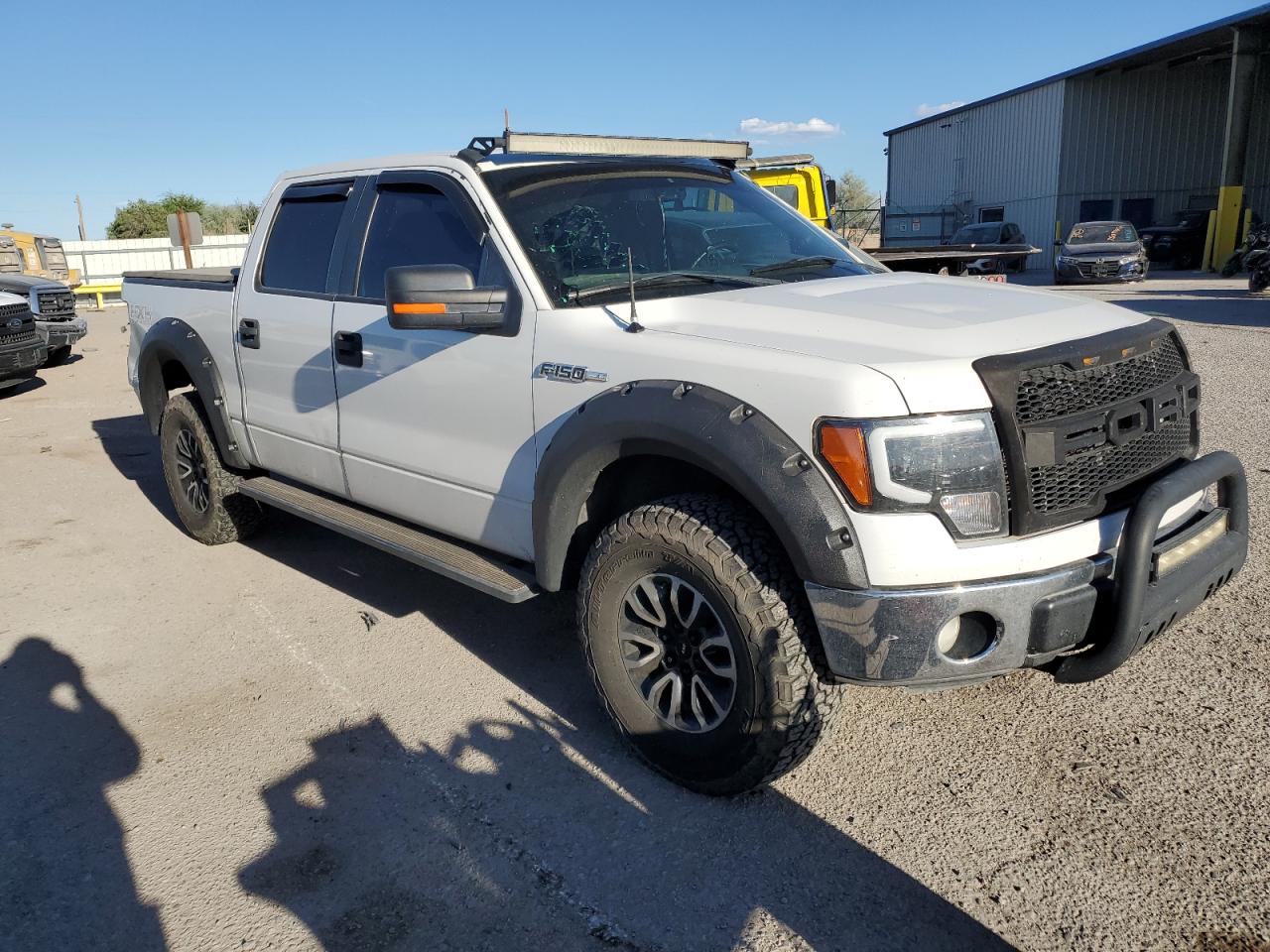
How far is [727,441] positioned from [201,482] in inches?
160

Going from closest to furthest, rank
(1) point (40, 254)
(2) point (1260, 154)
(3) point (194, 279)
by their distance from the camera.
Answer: (3) point (194, 279), (1) point (40, 254), (2) point (1260, 154)

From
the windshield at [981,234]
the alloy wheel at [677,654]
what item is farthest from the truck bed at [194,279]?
the windshield at [981,234]

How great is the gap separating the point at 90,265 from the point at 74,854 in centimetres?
3898

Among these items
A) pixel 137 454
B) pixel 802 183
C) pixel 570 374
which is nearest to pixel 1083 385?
pixel 570 374

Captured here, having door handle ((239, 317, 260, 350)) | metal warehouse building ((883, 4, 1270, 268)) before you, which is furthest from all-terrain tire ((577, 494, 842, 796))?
metal warehouse building ((883, 4, 1270, 268))

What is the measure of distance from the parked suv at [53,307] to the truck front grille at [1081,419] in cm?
1442

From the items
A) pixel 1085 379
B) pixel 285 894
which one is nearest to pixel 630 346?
pixel 1085 379

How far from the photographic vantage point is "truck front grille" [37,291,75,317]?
556 inches

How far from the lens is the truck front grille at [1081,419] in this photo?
261 centimetres

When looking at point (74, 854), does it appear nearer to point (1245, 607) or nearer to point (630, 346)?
point (630, 346)

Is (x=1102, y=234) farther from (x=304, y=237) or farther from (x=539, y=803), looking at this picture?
(x=539, y=803)

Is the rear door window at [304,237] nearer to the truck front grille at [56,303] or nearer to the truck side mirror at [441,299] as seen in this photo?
the truck side mirror at [441,299]

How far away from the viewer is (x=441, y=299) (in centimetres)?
328

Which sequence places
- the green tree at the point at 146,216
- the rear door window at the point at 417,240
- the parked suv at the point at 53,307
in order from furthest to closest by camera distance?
the green tree at the point at 146,216 → the parked suv at the point at 53,307 → the rear door window at the point at 417,240
